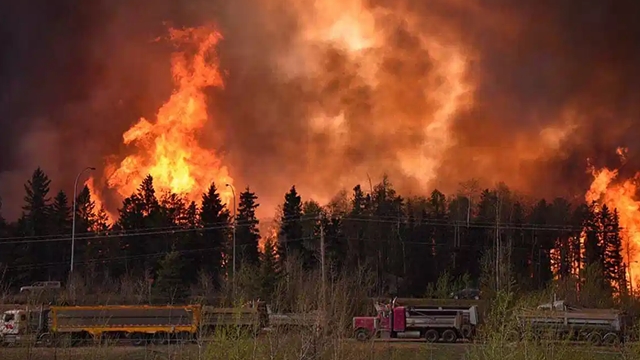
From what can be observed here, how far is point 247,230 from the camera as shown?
6494 centimetres

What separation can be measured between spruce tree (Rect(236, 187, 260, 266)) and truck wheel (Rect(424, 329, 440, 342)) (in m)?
29.7

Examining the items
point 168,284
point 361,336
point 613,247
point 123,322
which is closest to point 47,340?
point 123,322

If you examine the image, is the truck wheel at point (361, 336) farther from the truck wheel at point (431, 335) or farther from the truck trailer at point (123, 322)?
the truck trailer at point (123, 322)

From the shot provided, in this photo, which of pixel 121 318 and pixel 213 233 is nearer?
pixel 121 318

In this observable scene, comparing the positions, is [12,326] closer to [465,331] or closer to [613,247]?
[465,331]

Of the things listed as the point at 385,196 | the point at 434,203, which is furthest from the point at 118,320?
the point at 434,203

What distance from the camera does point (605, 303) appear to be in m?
41.6

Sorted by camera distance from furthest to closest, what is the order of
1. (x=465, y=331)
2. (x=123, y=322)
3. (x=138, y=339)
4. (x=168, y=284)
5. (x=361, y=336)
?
(x=168, y=284) → (x=465, y=331) → (x=123, y=322) → (x=138, y=339) → (x=361, y=336)

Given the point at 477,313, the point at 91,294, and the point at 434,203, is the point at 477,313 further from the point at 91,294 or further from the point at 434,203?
the point at 434,203

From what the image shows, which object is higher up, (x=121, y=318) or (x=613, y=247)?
(x=613, y=247)

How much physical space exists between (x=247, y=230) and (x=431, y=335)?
1384 inches

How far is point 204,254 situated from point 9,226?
1886 centimetres

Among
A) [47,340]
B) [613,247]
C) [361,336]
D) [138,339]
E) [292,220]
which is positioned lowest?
[138,339]

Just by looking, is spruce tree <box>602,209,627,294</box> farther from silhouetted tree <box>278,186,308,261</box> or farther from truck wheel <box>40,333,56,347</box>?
truck wheel <box>40,333,56,347</box>
